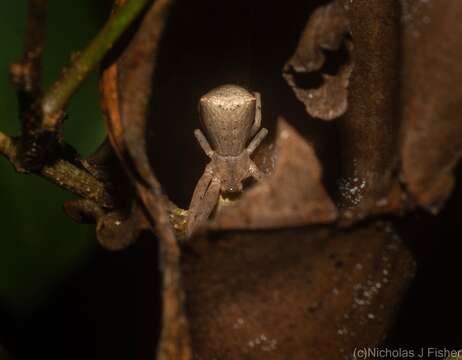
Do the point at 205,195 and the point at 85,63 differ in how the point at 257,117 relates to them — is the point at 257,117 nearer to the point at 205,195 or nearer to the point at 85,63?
the point at 205,195

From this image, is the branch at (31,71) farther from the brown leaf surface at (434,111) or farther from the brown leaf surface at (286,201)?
the brown leaf surface at (434,111)

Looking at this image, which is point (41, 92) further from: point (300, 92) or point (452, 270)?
point (452, 270)

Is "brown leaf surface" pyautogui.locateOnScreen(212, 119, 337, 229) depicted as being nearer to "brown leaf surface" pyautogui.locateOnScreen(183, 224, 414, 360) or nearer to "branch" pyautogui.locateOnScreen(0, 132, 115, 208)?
"brown leaf surface" pyautogui.locateOnScreen(183, 224, 414, 360)

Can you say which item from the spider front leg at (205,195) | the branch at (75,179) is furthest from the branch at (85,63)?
the spider front leg at (205,195)

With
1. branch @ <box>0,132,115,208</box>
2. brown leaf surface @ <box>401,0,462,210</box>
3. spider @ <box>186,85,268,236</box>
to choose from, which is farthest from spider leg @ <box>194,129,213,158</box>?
brown leaf surface @ <box>401,0,462,210</box>

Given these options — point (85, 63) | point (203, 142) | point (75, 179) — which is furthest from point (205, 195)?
point (85, 63)

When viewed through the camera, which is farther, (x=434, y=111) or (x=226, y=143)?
(x=226, y=143)
